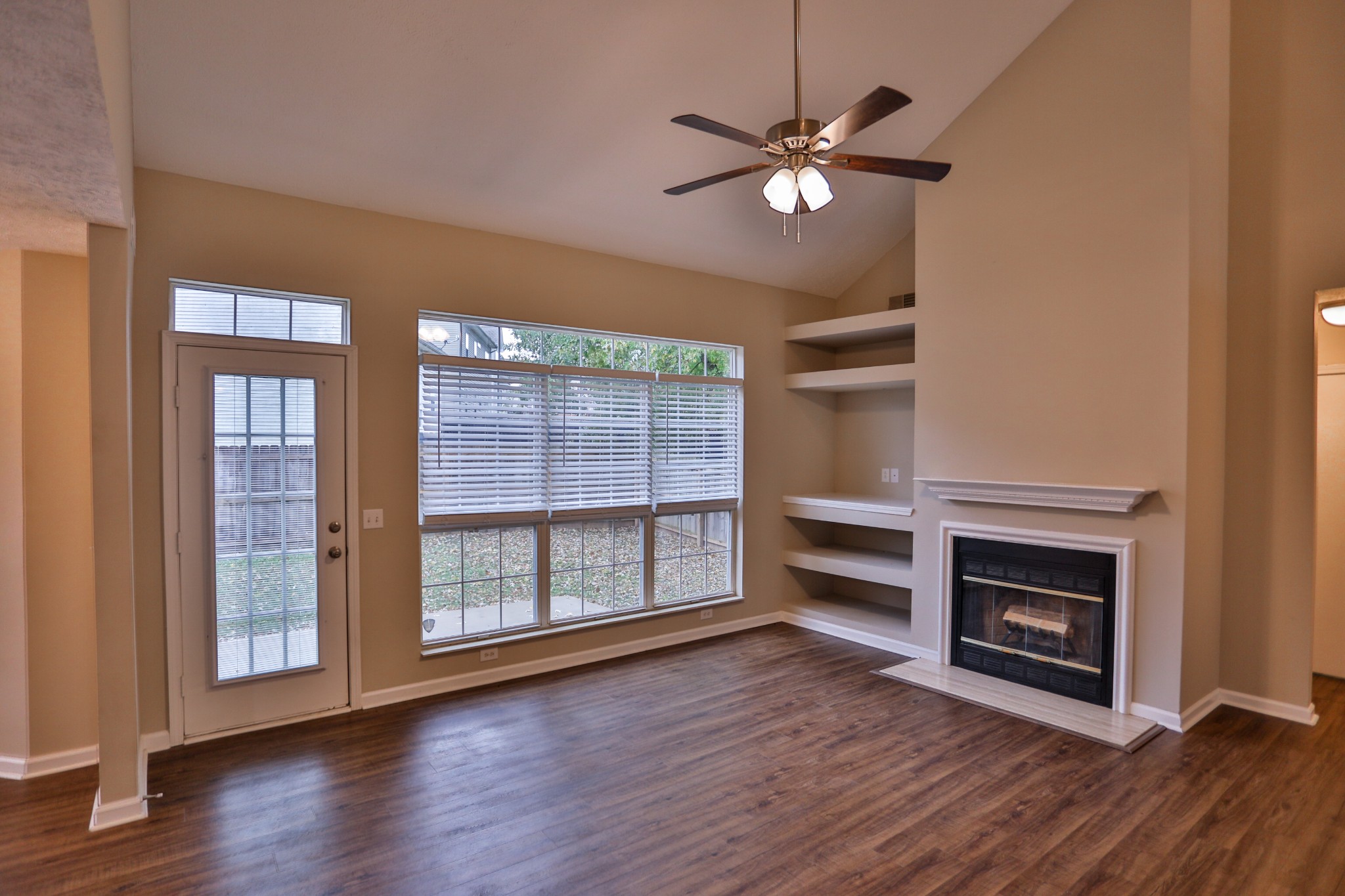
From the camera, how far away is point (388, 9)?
2.74 metres

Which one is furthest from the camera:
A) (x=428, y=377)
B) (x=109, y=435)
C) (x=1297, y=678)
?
(x=428, y=377)

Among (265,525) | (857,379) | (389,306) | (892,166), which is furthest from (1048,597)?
(265,525)

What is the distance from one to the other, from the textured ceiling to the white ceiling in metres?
0.71

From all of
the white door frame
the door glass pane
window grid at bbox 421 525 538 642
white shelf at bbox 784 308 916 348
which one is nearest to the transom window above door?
the white door frame

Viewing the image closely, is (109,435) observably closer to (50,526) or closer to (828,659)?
(50,526)

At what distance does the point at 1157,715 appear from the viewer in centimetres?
350

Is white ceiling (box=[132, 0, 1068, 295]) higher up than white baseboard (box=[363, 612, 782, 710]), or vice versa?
white ceiling (box=[132, 0, 1068, 295])

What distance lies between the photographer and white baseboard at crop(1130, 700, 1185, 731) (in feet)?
11.3

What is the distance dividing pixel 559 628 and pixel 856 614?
8.03 feet

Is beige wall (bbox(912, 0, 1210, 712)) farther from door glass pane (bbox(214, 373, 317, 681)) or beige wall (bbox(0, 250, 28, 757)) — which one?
beige wall (bbox(0, 250, 28, 757))

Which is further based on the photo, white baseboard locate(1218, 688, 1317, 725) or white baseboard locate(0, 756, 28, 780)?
white baseboard locate(1218, 688, 1317, 725)

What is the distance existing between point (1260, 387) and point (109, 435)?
5.79 metres

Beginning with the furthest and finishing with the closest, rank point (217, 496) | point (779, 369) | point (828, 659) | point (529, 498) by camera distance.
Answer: point (779, 369)
point (828, 659)
point (529, 498)
point (217, 496)

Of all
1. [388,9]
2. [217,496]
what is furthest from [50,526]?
[388,9]
